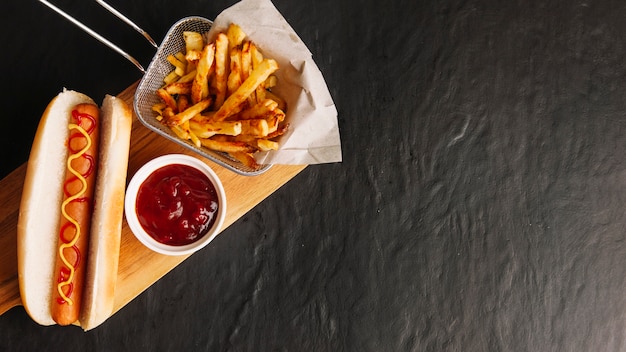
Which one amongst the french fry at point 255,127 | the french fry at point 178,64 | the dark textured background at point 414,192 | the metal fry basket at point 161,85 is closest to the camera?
the french fry at point 255,127

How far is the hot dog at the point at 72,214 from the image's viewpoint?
243 centimetres

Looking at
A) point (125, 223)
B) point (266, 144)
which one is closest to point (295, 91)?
point (266, 144)

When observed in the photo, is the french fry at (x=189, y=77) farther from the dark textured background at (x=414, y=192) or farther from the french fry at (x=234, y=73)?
the dark textured background at (x=414, y=192)

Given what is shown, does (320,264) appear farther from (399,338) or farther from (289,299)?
(399,338)

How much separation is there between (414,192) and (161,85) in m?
1.31

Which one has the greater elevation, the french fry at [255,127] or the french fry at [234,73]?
the french fry at [234,73]

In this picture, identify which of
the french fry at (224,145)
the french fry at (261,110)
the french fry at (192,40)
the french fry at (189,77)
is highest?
the french fry at (192,40)

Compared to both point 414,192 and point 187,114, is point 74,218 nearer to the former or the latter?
point 187,114

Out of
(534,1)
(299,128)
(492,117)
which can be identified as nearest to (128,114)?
(299,128)

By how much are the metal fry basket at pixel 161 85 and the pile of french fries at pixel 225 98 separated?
0.03 m

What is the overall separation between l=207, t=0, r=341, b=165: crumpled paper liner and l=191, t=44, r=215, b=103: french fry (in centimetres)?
21

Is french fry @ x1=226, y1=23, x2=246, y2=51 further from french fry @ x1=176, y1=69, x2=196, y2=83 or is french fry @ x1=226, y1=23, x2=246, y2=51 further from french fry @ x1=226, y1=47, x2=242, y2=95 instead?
french fry @ x1=176, y1=69, x2=196, y2=83

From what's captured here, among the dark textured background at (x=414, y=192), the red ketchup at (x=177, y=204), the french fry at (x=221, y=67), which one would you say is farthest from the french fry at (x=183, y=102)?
the dark textured background at (x=414, y=192)

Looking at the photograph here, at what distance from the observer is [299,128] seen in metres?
2.53
